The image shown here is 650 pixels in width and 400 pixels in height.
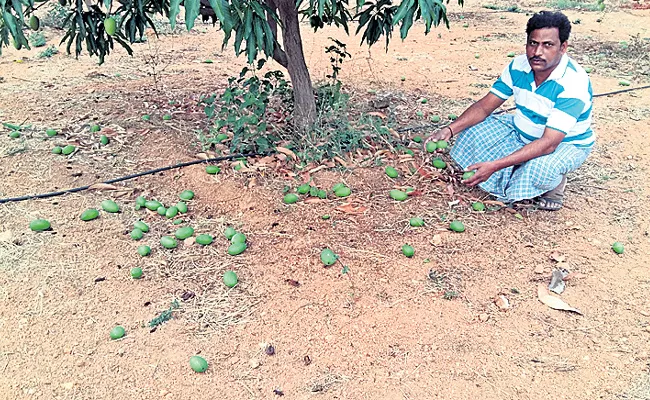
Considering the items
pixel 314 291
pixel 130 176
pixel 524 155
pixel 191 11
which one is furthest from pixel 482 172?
pixel 130 176

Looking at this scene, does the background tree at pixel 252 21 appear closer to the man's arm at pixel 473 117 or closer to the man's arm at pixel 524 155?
the man's arm at pixel 473 117

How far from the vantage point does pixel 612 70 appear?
18.2 ft

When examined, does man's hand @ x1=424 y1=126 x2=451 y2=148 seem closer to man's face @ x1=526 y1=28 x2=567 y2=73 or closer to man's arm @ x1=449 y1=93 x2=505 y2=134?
man's arm @ x1=449 y1=93 x2=505 y2=134

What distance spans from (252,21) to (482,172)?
54.4 inches

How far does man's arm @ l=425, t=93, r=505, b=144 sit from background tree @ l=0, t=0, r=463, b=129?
595mm

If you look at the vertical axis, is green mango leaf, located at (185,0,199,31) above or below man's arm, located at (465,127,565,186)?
above

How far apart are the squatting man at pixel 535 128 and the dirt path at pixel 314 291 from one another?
0.69ft

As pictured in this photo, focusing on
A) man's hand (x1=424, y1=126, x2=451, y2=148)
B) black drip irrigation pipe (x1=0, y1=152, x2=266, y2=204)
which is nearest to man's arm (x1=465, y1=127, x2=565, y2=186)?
man's hand (x1=424, y1=126, x2=451, y2=148)

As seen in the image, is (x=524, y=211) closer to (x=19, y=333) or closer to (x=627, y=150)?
(x=627, y=150)

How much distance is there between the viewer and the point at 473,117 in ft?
10.7

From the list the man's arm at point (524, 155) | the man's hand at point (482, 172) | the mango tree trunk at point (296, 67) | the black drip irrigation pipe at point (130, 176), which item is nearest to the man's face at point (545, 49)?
the man's arm at point (524, 155)

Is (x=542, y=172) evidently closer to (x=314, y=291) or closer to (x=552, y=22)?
(x=552, y=22)

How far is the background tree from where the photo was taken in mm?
1945

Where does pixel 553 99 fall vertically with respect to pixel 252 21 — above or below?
below
